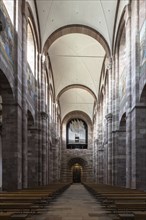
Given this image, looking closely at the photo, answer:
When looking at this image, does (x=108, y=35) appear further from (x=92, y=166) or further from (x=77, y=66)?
(x=92, y=166)

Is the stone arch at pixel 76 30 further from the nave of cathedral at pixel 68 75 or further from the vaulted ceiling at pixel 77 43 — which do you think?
the vaulted ceiling at pixel 77 43

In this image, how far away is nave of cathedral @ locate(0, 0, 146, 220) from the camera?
600 inches

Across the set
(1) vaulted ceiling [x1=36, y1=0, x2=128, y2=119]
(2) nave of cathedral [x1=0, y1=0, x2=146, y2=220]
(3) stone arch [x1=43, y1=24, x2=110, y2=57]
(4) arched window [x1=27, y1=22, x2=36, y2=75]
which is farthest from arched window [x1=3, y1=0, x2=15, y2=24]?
(3) stone arch [x1=43, y1=24, x2=110, y2=57]

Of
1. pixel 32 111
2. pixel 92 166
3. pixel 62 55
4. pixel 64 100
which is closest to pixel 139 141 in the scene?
pixel 32 111

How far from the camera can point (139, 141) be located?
15789mm

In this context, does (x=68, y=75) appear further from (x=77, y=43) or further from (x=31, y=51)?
(x=31, y=51)

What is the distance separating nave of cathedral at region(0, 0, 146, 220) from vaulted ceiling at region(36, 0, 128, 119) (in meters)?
0.08

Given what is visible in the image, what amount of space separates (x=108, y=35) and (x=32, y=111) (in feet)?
30.3

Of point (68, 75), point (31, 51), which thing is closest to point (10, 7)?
point (31, 51)

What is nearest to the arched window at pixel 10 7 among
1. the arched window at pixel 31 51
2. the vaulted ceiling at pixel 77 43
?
the arched window at pixel 31 51

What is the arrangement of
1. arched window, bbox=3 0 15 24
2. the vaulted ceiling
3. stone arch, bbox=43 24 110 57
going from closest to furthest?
arched window, bbox=3 0 15 24, the vaulted ceiling, stone arch, bbox=43 24 110 57

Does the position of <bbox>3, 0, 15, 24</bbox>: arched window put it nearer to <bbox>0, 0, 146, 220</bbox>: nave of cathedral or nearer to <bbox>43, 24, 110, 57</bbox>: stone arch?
<bbox>0, 0, 146, 220</bbox>: nave of cathedral

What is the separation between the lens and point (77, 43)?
30.2 m

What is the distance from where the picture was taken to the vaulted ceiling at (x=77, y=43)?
23.6m
